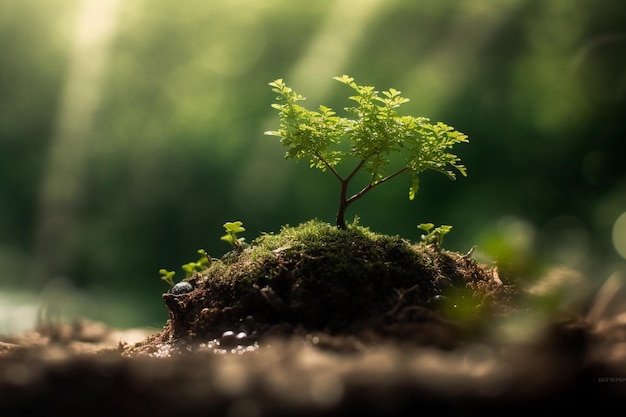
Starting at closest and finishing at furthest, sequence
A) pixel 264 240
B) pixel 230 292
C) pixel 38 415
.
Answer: pixel 38 415 → pixel 230 292 → pixel 264 240

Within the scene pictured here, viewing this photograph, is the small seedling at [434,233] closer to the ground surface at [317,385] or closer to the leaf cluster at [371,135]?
the leaf cluster at [371,135]

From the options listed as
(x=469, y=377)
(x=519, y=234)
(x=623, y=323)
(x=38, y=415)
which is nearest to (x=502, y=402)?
(x=469, y=377)

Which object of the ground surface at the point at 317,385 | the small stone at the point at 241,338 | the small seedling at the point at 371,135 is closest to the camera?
the ground surface at the point at 317,385

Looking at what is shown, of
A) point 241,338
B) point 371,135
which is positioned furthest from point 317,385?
point 371,135

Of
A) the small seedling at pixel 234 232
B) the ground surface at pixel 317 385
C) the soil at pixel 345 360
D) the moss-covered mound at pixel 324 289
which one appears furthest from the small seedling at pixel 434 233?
the ground surface at pixel 317 385

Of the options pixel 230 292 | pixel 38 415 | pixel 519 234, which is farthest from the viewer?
pixel 230 292

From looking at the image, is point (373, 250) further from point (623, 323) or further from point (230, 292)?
point (623, 323)

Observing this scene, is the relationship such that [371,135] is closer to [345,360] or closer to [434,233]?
[434,233]
